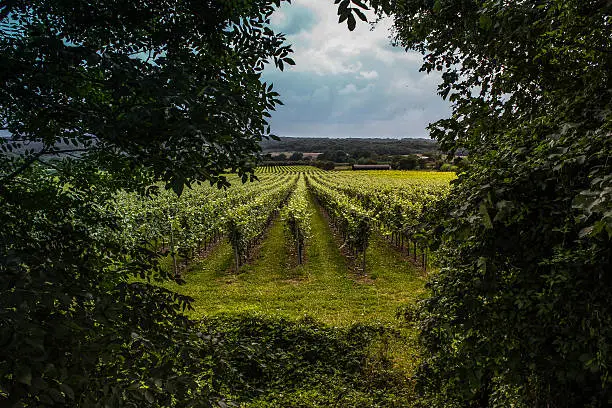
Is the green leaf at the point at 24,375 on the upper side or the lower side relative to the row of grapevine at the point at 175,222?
upper

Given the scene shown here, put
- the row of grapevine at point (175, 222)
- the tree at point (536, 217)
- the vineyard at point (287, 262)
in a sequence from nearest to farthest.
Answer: the tree at point (536, 217)
the vineyard at point (287, 262)
the row of grapevine at point (175, 222)

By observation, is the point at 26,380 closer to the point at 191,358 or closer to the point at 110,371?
the point at 110,371

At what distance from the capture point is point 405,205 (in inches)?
725

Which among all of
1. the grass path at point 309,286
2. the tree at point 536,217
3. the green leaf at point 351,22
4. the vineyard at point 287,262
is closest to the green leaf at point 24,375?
the green leaf at point 351,22

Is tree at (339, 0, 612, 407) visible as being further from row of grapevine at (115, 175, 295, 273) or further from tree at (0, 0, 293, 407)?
row of grapevine at (115, 175, 295, 273)

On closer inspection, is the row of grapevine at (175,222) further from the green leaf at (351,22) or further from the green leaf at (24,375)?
the green leaf at (351,22)

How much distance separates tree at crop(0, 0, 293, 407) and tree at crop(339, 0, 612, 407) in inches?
51.2

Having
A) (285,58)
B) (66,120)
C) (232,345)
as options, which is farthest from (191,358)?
(285,58)

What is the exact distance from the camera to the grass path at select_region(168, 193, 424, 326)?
10.9 meters

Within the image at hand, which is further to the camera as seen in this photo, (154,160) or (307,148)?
(307,148)

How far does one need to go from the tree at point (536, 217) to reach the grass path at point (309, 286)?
6917mm

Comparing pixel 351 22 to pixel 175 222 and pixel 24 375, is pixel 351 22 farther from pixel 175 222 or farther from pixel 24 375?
pixel 175 222

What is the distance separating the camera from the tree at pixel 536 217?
2307mm

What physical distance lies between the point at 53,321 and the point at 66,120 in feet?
5.04
